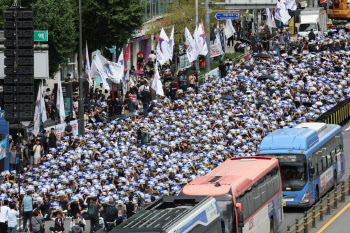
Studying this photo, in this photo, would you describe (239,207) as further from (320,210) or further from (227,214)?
(320,210)

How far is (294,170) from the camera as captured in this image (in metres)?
34.3

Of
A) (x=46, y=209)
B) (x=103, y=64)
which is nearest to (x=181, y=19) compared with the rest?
(x=103, y=64)

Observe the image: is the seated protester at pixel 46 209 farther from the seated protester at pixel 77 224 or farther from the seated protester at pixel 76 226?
the seated protester at pixel 76 226

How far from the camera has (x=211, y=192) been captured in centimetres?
2630

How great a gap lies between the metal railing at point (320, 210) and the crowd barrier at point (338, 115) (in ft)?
32.8

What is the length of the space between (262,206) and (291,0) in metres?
45.4

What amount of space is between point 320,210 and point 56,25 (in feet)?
57.1

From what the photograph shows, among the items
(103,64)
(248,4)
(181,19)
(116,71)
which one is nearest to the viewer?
(103,64)

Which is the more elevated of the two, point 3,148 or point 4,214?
point 3,148

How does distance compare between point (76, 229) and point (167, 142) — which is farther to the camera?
point (167, 142)

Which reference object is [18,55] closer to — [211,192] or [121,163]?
[211,192]

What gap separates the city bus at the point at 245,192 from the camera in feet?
85.7

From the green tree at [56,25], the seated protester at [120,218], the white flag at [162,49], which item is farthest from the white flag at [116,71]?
the seated protester at [120,218]

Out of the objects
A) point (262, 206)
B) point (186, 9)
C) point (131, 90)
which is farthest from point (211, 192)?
point (186, 9)
